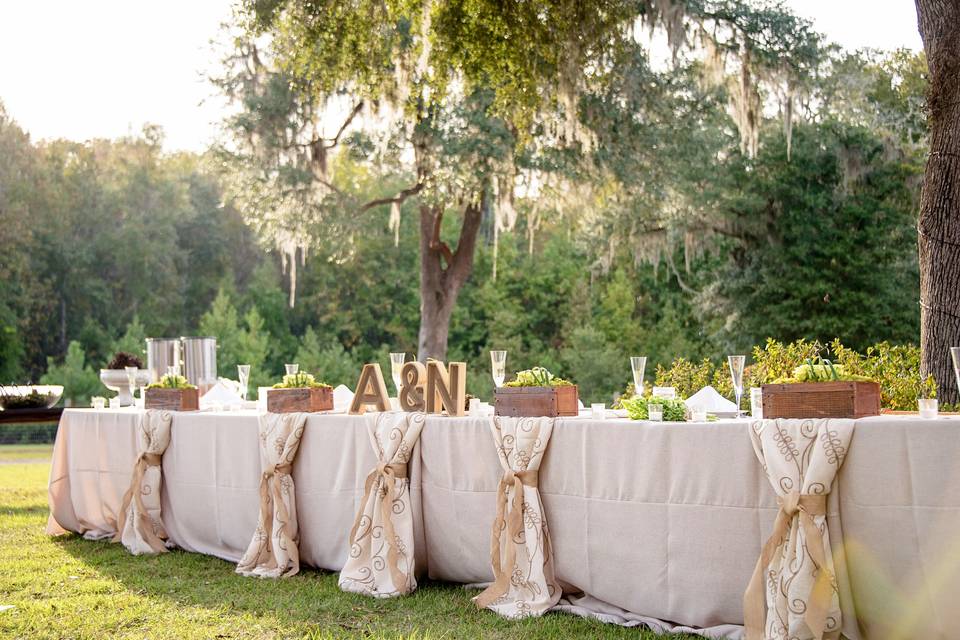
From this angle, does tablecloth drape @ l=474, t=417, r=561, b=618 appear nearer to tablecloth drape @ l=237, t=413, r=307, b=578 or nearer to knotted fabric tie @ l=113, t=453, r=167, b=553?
tablecloth drape @ l=237, t=413, r=307, b=578

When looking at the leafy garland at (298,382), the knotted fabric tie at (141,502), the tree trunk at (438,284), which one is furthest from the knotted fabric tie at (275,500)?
the tree trunk at (438,284)

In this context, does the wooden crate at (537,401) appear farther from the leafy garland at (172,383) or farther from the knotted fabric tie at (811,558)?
the leafy garland at (172,383)

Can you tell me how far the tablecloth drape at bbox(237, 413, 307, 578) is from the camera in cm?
469

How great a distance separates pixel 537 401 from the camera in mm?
3988

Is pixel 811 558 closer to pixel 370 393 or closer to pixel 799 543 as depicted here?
pixel 799 543

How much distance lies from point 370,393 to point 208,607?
120 cm

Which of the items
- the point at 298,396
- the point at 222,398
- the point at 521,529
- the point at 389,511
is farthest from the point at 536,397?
the point at 222,398

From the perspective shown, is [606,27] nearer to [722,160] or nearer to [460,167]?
[460,167]

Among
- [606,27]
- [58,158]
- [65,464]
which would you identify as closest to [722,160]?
[606,27]

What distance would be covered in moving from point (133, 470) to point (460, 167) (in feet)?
25.7

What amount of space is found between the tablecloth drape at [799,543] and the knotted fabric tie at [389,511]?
1.59m

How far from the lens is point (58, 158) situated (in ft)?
83.5

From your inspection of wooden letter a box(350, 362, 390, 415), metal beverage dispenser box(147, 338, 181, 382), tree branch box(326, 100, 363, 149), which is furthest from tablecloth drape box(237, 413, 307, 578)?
tree branch box(326, 100, 363, 149)

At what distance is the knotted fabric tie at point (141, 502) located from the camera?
541 centimetres
